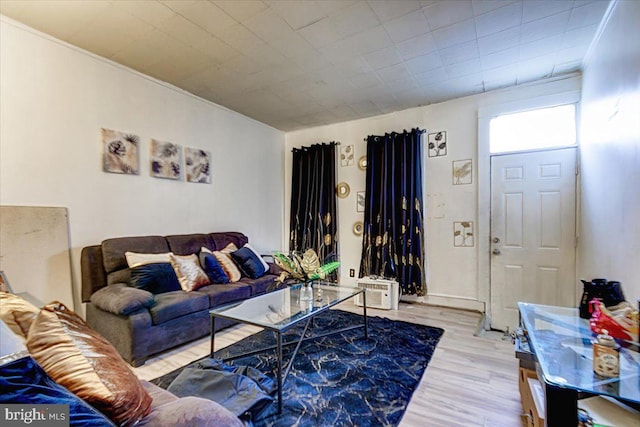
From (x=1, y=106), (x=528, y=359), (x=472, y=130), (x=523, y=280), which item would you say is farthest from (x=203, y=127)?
(x=523, y=280)

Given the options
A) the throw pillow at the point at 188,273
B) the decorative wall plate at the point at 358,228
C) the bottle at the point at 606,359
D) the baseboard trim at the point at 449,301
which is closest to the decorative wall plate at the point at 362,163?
the decorative wall plate at the point at 358,228

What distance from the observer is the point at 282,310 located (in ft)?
7.39

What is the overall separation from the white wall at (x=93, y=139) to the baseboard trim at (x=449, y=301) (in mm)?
2789

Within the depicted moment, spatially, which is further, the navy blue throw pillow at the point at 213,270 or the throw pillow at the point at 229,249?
the throw pillow at the point at 229,249

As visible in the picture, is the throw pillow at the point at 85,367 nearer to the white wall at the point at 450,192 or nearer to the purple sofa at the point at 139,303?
the purple sofa at the point at 139,303

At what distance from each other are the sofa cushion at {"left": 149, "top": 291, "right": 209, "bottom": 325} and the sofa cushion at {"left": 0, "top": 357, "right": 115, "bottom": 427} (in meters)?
1.82

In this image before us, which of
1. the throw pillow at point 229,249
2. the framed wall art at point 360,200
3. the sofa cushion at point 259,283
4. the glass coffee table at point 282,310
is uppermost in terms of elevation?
the framed wall art at point 360,200

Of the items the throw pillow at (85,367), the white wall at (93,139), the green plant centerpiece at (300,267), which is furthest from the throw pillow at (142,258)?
the throw pillow at (85,367)

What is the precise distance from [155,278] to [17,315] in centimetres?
174

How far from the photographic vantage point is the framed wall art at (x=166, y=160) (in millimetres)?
3299

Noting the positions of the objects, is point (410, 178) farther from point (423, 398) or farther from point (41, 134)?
point (41, 134)

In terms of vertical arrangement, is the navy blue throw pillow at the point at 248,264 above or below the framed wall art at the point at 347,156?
below

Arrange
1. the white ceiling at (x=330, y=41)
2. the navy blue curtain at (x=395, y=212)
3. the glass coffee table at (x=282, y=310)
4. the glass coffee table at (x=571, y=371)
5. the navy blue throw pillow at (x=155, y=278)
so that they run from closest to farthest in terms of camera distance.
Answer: the glass coffee table at (x=571, y=371)
the glass coffee table at (x=282, y=310)
the white ceiling at (x=330, y=41)
the navy blue throw pillow at (x=155, y=278)
the navy blue curtain at (x=395, y=212)

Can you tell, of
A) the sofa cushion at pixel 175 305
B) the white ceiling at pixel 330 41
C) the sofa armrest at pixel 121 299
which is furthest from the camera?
the sofa cushion at pixel 175 305
